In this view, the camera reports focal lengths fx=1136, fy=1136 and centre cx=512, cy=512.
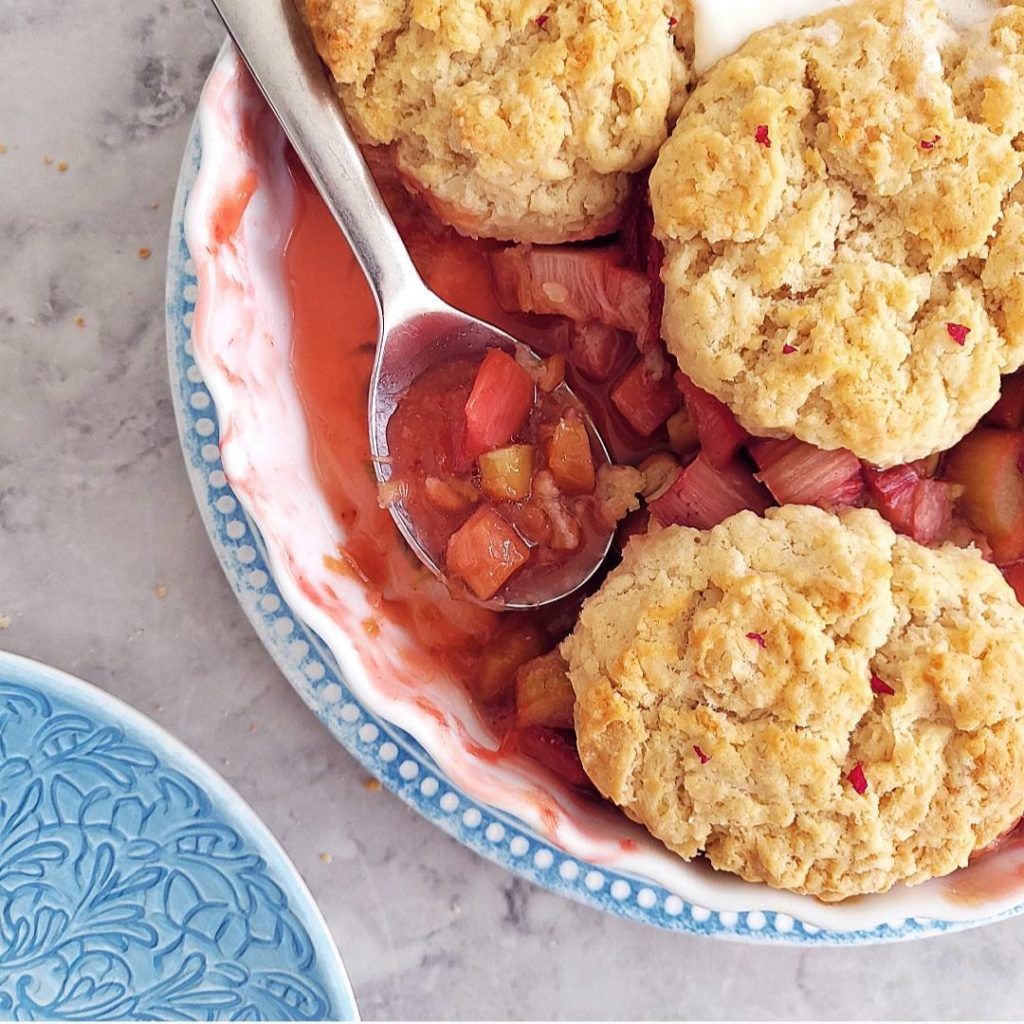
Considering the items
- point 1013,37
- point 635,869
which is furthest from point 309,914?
point 1013,37

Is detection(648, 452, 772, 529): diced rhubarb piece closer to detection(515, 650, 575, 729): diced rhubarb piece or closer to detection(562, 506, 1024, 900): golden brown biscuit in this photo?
detection(562, 506, 1024, 900): golden brown biscuit

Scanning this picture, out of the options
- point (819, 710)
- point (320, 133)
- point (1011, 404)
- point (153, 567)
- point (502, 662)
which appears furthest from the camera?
point (153, 567)

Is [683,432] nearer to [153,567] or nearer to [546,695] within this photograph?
[546,695]

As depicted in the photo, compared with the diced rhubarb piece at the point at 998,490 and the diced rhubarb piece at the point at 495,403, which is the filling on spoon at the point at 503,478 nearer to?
the diced rhubarb piece at the point at 495,403

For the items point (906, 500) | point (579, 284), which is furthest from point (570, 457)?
point (906, 500)

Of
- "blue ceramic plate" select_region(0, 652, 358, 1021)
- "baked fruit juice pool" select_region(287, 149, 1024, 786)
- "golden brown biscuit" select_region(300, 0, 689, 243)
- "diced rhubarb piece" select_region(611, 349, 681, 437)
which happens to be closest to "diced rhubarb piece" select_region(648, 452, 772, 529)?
"baked fruit juice pool" select_region(287, 149, 1024, 786)

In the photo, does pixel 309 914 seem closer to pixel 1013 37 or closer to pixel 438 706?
pixel 438 706

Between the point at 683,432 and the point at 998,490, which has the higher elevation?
the point at 683,432
